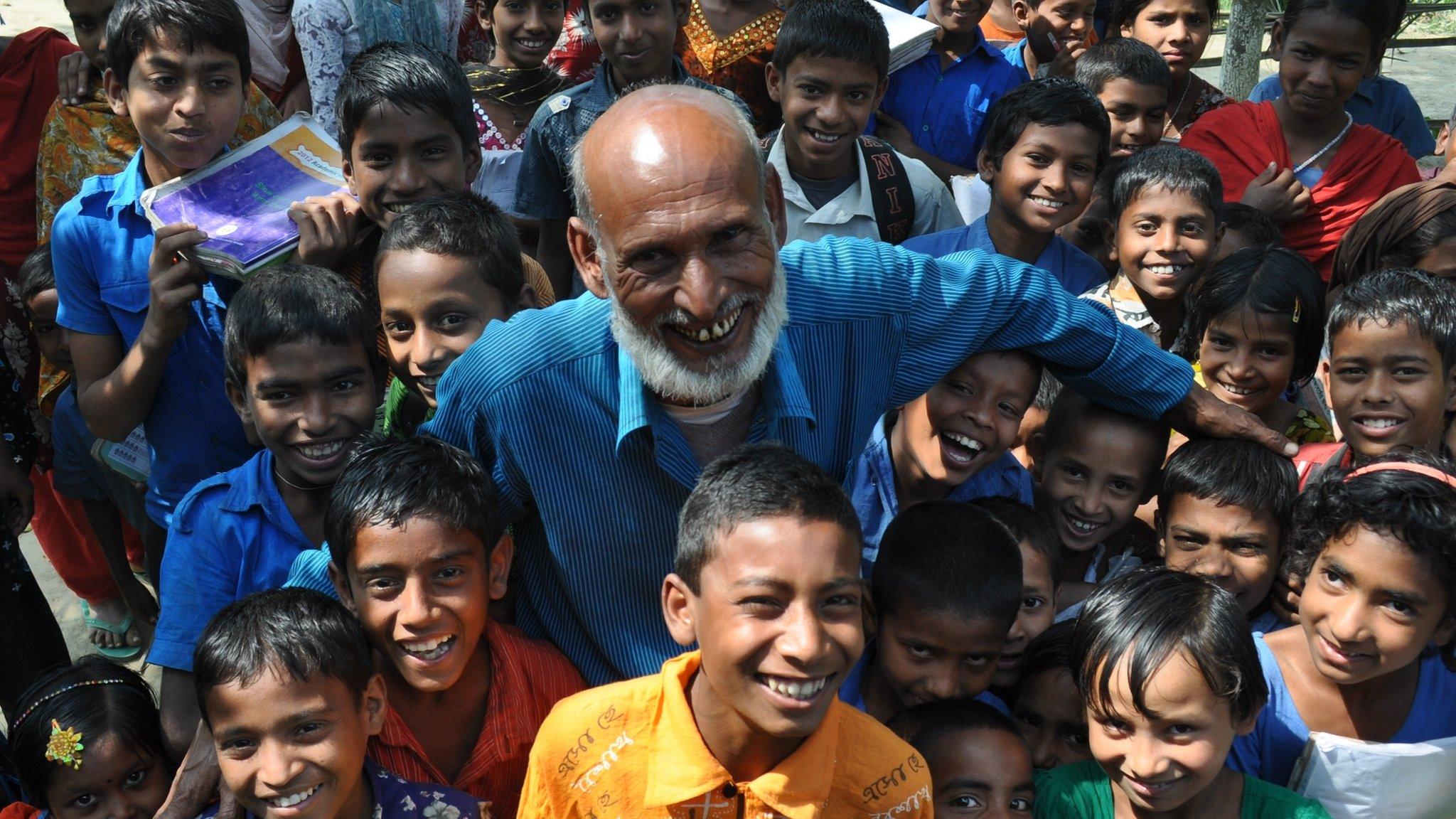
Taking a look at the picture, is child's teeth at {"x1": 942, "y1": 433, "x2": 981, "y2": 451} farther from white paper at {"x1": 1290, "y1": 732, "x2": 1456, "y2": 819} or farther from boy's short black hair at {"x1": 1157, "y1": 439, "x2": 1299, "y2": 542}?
white paper at {"x1": 1290, "y1": 732, "x2": 1456, "y2": 819}

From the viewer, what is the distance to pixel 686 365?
2.36 metres

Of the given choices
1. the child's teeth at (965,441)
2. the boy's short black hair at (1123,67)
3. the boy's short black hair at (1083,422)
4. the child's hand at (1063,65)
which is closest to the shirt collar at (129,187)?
the child's teeth at (965,441)

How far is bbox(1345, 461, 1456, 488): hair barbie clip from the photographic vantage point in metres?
2.64

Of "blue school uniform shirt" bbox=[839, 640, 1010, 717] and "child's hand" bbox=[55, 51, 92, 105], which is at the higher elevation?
"child's hand" bbox=[55, 51, 92, 105]

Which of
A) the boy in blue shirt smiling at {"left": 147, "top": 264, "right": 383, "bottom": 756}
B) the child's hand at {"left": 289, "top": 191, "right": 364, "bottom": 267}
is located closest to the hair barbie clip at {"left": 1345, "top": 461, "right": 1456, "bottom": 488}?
the boy in blue shirt smiling at {"left": 147, "top": 264, "right": 383, "bottom": 756}

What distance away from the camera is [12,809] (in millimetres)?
2723

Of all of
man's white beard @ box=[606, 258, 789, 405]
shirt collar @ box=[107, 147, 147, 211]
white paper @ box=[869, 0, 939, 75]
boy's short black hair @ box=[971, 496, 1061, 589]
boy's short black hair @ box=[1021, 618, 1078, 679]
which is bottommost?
boy's short black hair @ box=[1021, 618, 1078, 679]

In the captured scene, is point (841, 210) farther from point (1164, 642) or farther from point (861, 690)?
point (1164, 642)

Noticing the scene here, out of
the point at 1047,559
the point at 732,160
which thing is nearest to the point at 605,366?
the point at 732,160

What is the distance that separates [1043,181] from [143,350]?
102 inches

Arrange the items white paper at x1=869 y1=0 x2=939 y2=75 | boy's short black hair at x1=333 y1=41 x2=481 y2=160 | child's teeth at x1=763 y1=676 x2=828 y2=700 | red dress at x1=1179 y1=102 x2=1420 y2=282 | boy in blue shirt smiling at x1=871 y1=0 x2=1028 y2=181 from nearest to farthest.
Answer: child's teeth at x1=763 y1=676 x2=828 y2=700
boy's short black hair at x1=333 y1=41 x2=481 y2=160
red dress at x1=1179 y1=102 x2=1420 y2=282
white paper at x1=869 y1=0 x2=939 y2=75
boy in blue shirt smiling at x1=871 y1=0 x2=1028 y2=181

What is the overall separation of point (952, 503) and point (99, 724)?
1940 mm

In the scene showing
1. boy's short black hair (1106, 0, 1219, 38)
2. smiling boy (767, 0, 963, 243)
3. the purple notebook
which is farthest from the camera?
boy's short black hair (1106, 0, 1219, 38)

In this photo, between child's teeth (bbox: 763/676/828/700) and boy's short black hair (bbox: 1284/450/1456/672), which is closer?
child's teeth (bbox: 763/676/828/700)
